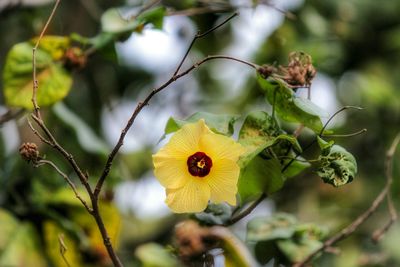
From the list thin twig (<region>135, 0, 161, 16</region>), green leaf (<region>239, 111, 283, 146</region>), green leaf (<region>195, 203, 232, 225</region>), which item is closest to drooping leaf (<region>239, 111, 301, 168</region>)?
green leaf (<region>239, 111, 283, 146</region>)

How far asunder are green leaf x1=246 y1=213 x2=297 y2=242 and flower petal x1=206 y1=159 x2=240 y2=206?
0.25 meters

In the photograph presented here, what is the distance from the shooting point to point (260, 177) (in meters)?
1.24

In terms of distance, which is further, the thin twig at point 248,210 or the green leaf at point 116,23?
the green leaf at point 116,23

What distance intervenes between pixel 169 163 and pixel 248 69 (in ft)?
5.22

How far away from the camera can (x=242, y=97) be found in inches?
95.5

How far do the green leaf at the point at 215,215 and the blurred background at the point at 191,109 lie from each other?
18.5 inches

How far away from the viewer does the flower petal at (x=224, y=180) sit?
113 centimetres

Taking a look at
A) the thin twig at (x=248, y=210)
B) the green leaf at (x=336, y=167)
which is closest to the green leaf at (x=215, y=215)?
the thin twig at (x=248, y=210)

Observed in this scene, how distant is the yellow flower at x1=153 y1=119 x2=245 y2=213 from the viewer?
1126 mm

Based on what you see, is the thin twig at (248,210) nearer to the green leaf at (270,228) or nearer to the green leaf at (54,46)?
the green leaf at (270,228)

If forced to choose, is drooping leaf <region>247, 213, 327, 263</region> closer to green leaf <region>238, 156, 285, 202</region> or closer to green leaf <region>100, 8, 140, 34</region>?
green leaf <region>238, 156, 285, 202</region>

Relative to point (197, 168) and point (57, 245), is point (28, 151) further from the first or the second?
point (57, 245)

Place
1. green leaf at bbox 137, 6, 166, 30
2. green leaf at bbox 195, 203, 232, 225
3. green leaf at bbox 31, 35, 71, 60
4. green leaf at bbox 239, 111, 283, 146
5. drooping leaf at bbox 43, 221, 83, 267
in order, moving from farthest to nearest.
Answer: drooping leaf at bbox 43, 221, 83, 267, green leaf at bbox 31, 35, 71, 60, green leaf at bbox 137, 6, 166, 30, green leaf at bbox 195, 203, 232, 225, green leaf at bbox 239, 111, 283, 146

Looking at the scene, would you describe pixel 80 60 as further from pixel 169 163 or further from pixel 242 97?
pixel 242 97
